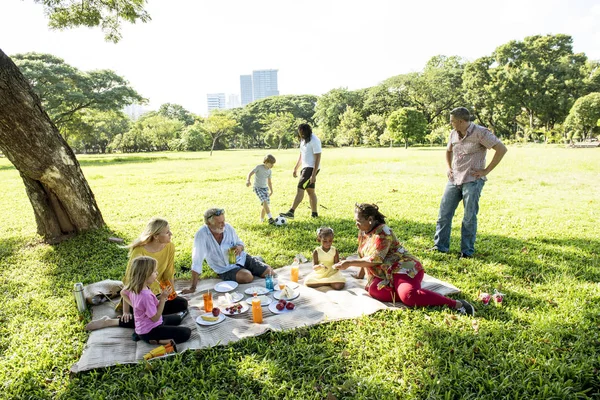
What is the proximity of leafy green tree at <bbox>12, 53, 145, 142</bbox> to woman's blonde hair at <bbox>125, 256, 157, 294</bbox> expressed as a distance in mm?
29512

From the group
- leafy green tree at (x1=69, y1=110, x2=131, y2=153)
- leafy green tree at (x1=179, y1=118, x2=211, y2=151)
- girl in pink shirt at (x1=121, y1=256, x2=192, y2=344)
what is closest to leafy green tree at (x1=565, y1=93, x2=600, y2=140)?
girl in pink shirt at (x1=121, y1=256, x2=192, y2=344)

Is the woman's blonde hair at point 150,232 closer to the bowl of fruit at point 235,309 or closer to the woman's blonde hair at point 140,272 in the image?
the woman's blonde hair at point 140,272

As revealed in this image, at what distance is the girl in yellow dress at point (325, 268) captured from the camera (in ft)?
14.7

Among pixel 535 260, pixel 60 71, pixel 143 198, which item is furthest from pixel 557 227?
pixel 60 71

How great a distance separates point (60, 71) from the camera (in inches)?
1064

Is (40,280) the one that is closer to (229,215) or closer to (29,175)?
(29,175)

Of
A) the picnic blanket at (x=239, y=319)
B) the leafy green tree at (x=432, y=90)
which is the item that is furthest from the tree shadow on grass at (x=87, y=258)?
the leafy green tree at (x=432, y=90)

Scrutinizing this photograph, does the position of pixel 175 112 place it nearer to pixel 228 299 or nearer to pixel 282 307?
pixel 228 299

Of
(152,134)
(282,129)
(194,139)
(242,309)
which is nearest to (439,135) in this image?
(282,129)

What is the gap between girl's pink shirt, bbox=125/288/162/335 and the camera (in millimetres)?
3219

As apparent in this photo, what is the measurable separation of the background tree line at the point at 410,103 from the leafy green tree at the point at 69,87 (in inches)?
3.0

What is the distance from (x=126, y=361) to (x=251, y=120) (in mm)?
72158

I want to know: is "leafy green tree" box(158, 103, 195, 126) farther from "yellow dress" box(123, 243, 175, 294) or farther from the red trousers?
the red trousers

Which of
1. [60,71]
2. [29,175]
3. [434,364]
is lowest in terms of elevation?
[434,364]
